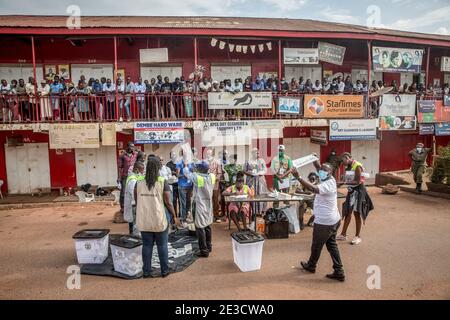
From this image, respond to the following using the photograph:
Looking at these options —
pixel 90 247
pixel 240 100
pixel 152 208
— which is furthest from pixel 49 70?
pixel 152 208

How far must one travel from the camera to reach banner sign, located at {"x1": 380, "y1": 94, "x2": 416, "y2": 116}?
13438mm

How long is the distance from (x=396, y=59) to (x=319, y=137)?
423cm

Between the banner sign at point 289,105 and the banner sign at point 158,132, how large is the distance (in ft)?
11.6

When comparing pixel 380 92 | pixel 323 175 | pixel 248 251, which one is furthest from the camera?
pixel 380 92

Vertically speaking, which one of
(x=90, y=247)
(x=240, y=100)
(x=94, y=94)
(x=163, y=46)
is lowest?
(x=90, y=247)

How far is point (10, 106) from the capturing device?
11492mm

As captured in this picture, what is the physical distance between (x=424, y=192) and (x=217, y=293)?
965 cm

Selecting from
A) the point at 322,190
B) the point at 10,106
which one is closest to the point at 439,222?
the point at 322,190

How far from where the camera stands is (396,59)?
13.9 meters

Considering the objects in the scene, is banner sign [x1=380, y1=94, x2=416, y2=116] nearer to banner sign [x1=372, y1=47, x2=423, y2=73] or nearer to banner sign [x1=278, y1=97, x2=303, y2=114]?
banner sign [x1=372, y1=47, x2=423, y2=73]

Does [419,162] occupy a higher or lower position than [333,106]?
lower

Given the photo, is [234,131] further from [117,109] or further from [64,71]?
[64,71]

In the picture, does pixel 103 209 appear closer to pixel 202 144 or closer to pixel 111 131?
pixel 111 131

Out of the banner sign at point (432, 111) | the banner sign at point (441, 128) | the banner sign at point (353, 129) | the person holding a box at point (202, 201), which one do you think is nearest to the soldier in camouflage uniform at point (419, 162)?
the banner sign at point (353, 129)
